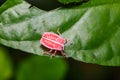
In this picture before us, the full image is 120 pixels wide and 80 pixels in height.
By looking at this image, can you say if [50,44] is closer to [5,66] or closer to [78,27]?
[78,27]

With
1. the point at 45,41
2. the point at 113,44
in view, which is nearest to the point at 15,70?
the point at 45,41

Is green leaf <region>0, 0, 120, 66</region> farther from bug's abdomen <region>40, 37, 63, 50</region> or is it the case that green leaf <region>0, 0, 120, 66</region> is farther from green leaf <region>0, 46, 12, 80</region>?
green leaf <region>0, 46, 12, 80</region>

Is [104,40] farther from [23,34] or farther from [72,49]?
[23,34]

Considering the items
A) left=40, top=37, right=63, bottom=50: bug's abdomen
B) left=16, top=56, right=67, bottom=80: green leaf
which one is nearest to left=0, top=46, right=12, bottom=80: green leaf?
left=16, top=56, right=67, bottom=80: green leaf

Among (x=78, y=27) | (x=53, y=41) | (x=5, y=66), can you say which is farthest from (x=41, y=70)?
(x=78, y=27)

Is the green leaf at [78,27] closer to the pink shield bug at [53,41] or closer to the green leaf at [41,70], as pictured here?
the pink shield bug at [53,41]

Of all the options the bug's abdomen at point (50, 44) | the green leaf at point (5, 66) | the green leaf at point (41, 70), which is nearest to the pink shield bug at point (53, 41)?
the bug's abdomen at point (50, 44)

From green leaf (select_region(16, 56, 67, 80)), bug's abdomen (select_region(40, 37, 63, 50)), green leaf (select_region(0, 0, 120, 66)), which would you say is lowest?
green leaf (select_region(16, 56, 67, 80))
